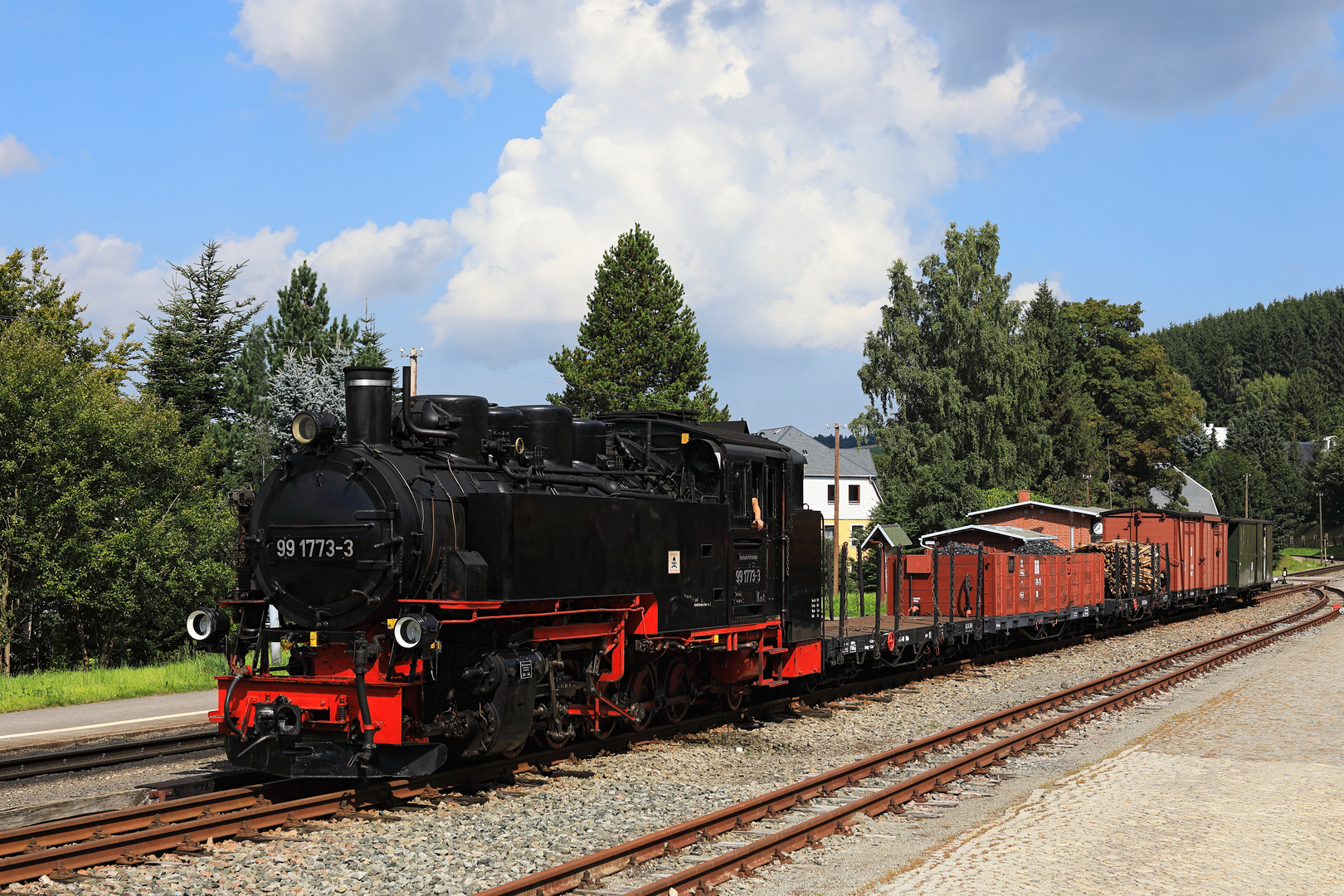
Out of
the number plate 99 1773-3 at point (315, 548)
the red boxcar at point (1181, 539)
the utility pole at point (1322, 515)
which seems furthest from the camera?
the utility pole at point (1322, 515)

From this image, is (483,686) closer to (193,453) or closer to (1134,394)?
(193,453)

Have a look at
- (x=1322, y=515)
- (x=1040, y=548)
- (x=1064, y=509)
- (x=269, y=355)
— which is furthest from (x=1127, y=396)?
(x=269, y=355)

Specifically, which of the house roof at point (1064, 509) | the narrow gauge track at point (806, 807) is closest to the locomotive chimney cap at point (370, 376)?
the narrow gauge track at point (806, 807)

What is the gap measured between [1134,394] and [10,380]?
5422 cm

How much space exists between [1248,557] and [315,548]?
3529 centimetres

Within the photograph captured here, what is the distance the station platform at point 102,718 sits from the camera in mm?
12797

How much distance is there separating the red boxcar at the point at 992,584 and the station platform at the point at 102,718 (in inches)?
447

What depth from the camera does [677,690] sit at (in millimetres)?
12086

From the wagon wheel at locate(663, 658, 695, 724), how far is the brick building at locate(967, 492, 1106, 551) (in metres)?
24.5

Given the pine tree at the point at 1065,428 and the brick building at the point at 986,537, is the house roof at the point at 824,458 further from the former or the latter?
the brick building at the point at 986,537

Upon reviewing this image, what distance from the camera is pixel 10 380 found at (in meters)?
22.3

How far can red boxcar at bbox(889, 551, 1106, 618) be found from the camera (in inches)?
750

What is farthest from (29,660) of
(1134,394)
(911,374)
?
(1134,394)

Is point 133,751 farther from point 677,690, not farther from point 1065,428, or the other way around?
point 1065,428
